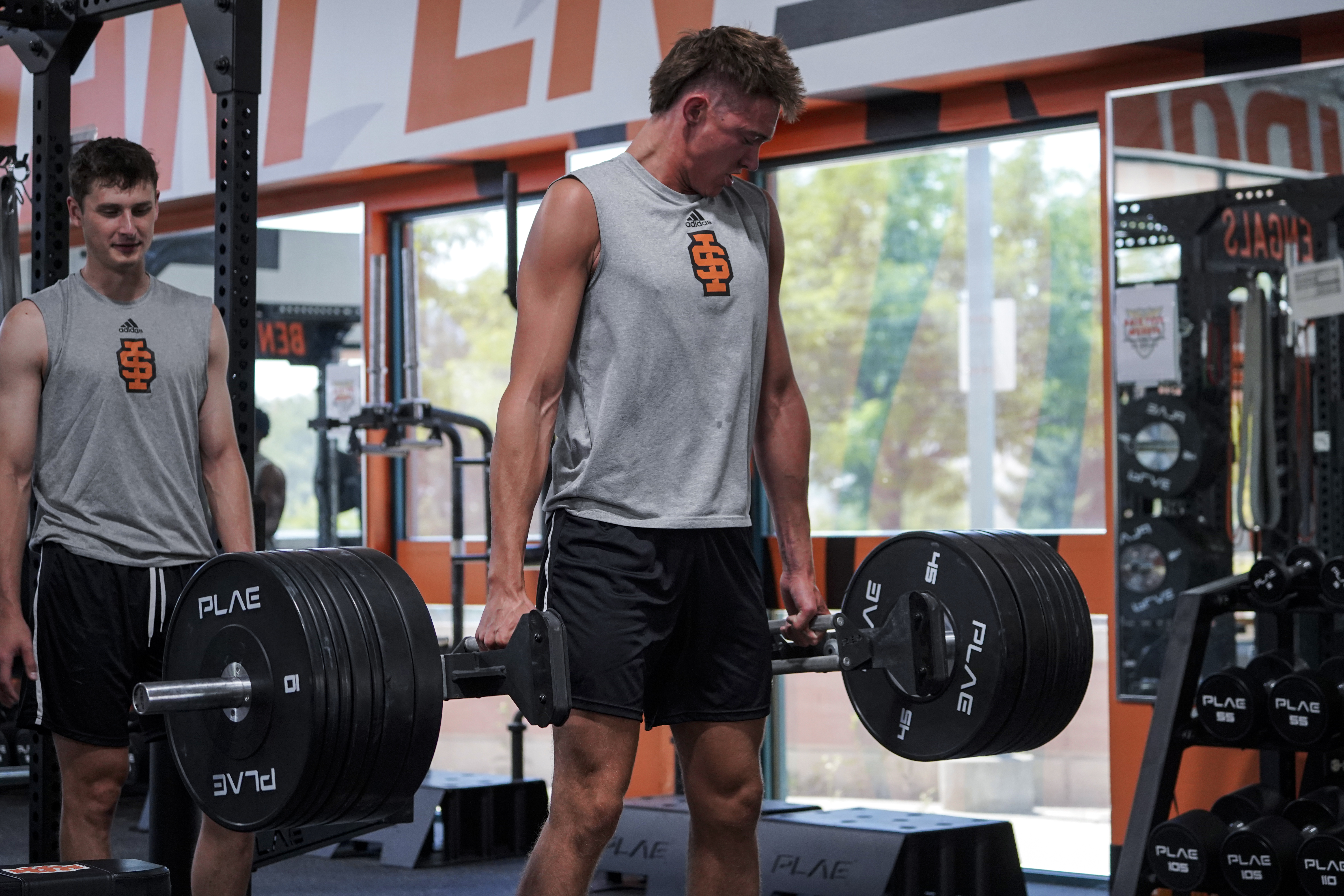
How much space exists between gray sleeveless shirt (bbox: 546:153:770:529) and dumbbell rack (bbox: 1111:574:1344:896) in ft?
5.18

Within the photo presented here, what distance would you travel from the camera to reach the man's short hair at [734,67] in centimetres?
213

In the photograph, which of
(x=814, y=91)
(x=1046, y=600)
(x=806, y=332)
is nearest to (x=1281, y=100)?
(x=814, y=91)

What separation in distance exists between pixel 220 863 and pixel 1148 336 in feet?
8.05

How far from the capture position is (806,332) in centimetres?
473

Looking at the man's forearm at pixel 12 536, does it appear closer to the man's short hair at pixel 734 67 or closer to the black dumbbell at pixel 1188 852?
the man's short hair at pixel 734 67

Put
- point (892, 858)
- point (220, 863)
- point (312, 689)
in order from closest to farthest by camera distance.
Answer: point (312, 689) < point (220, 863) < point (892, 858)

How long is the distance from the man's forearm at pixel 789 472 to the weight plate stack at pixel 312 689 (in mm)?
608

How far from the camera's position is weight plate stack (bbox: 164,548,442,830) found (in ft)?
6.26

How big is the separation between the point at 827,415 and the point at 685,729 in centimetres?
255

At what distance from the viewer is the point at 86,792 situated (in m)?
2.70

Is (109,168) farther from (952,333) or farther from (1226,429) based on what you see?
(1226,429)

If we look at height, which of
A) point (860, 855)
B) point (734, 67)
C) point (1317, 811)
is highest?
point (734, 67)

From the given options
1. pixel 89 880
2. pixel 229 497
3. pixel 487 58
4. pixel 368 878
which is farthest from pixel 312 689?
pixel 487 58

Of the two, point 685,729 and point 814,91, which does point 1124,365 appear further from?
point 685,729
